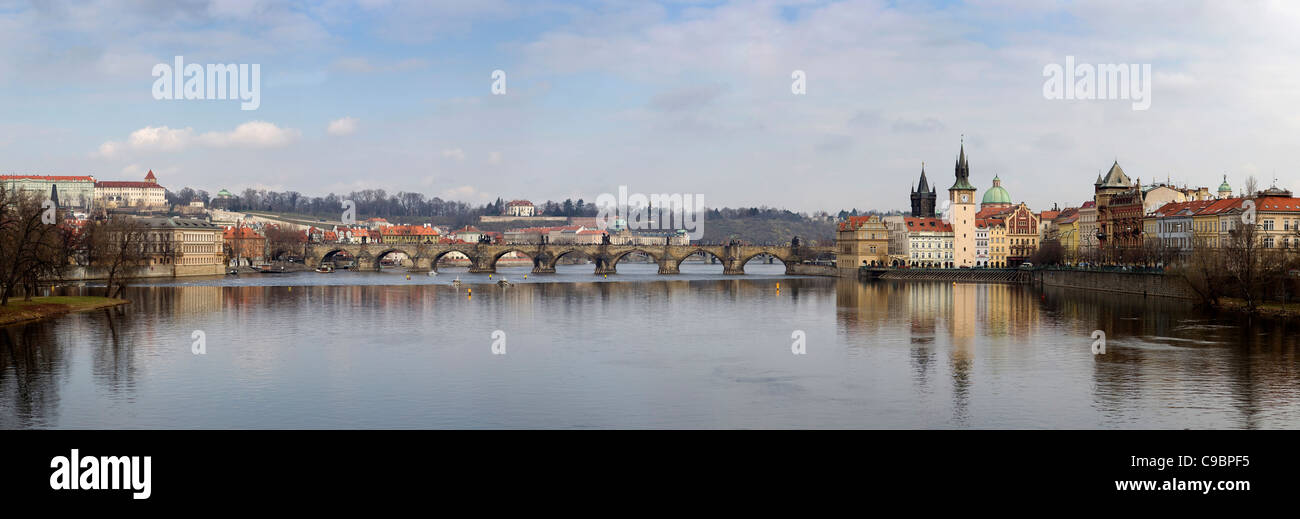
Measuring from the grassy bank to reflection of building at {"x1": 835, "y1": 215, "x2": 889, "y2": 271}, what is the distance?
92.5 meters

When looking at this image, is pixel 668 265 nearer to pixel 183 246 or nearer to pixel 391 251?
pixel 391 251

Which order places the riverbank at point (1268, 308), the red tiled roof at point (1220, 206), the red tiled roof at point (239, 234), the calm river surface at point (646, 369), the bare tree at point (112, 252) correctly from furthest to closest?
the red tiled roof at point (239, 234) < the red tiled roof at point (1220, 206) < the bare tree at point (112, 252) < the riverbank at point (1268, 308) < the calm river surface at point (646, 369)

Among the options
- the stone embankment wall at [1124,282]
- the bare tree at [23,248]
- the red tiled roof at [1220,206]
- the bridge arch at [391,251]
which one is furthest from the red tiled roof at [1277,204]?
the bridge arch at [391,251]

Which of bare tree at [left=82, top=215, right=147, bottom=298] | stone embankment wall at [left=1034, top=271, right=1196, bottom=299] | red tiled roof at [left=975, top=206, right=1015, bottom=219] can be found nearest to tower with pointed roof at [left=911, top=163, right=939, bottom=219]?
red tiled roof at [left=975, top=206, right=1015, bottom=219]

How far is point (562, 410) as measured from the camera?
2945 cm

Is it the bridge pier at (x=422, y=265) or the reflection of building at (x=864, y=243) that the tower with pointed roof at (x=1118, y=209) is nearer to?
the reflection of building at (x=864, y=243)

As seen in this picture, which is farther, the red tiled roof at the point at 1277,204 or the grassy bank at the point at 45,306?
the red tiled roof at the point at 1277,204

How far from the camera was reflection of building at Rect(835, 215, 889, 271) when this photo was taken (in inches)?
5576

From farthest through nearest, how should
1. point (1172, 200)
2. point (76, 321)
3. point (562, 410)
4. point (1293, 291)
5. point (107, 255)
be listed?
point (1172, 200)
point (107, 255)
point (1293, 291)
point (76, 321)
point (562, 410)

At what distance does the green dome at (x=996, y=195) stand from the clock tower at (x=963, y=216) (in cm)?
2891

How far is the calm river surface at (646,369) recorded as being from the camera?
1129 inches
